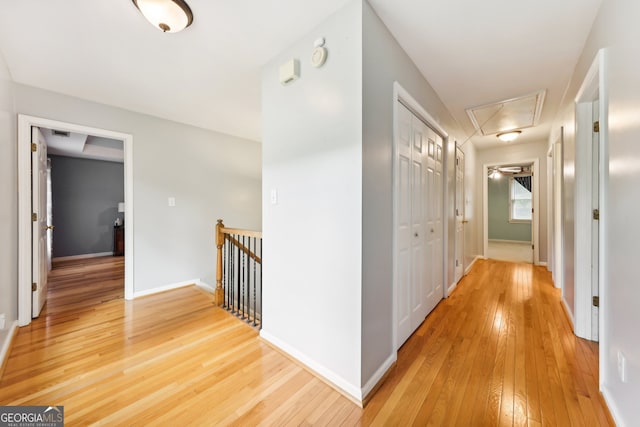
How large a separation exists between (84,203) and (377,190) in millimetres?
6946

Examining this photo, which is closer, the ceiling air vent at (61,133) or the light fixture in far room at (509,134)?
the ceiling air vent at (61,133)

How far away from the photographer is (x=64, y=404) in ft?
4.52

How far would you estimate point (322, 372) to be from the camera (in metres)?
1.60

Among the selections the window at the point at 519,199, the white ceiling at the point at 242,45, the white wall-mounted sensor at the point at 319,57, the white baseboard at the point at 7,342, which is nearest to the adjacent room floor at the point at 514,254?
the window at the point at 519,199

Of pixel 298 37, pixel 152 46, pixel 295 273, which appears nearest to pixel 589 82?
pixel 298 37

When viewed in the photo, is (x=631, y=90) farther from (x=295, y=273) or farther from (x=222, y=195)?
(x=222, y=195)

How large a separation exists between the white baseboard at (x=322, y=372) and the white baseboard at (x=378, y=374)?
5 centimetres

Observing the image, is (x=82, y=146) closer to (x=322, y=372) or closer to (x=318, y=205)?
(x=318, y=205)

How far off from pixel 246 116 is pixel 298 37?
5.45 ft

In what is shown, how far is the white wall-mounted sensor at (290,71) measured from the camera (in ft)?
5.65

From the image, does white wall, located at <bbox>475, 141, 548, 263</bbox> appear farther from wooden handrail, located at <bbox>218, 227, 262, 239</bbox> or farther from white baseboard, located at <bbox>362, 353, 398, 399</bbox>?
wooden handrail, located at <bbox>218, 227, 262, 239</bbox>

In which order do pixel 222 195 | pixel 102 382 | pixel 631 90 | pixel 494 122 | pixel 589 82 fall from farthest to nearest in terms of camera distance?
pixel 222 195, pixel 494 122, pixel 589 82, pixel 102 382, pixel 631 90

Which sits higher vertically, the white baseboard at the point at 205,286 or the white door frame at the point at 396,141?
the white door frame at the point at 396,141

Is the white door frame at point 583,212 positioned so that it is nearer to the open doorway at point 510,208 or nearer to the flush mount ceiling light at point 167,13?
the flush mount ceiling light at point 167,13
